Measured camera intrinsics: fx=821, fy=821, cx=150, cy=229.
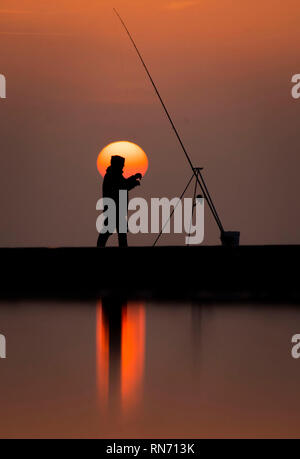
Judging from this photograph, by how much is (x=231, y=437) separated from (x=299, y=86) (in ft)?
21.7

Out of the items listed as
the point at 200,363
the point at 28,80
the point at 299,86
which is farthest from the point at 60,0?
the point at 200,363

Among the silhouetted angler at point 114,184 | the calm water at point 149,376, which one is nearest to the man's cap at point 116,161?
the silhouetted angler at point 114,184

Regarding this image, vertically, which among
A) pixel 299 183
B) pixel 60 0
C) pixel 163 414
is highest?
pixel 60 0

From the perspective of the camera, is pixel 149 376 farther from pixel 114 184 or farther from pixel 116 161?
pixel 116 161

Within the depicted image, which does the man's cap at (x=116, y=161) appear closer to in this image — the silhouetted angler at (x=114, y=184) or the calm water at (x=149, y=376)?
the silhouetted angler at (x=114, y=184)

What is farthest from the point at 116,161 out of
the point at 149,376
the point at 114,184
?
the point at 149,376

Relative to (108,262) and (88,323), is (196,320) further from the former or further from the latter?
(108,262)

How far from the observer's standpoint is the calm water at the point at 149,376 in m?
1.34

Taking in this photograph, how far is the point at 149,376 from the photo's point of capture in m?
1.85

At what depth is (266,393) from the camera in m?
1.63

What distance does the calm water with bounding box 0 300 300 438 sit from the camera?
1343 mm

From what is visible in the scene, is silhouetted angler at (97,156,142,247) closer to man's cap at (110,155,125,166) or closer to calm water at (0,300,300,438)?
man's cap at (110,155,125,166)
